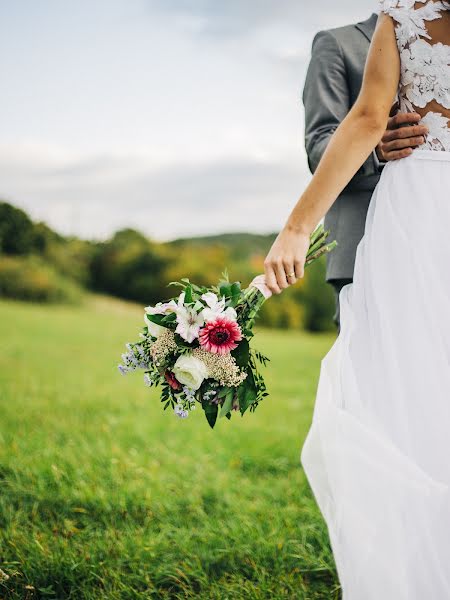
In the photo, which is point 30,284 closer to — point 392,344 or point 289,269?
point 289,269

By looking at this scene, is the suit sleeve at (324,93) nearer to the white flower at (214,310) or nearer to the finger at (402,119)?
the finger at (402,119)

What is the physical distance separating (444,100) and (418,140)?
13 centimetres

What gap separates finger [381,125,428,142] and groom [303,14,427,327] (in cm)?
43

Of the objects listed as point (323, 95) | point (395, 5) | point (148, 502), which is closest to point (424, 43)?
point (395, 5)

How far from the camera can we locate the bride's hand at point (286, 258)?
198 centimetres

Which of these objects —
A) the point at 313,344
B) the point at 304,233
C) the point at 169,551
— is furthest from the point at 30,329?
the point at 304,233

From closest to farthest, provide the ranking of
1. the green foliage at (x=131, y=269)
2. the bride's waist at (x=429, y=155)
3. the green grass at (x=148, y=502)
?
the bride's waist at (x=429, y=155)
the green grass at (x=148, y=502)
the green foliage at (x=131, y=269)

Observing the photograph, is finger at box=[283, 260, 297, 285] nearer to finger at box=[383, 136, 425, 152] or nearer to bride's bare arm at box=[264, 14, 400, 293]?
bride's bare arm at box=[264, 14, 400, 293]

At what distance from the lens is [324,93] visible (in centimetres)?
274

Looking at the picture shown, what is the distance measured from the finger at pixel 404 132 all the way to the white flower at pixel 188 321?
762mm

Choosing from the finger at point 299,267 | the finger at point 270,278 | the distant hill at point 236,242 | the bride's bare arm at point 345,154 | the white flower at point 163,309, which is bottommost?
the white flower at point 163,309

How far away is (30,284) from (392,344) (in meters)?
16.9

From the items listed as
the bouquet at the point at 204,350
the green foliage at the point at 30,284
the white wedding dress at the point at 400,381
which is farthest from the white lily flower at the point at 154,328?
the green foliage at the point at 30,284

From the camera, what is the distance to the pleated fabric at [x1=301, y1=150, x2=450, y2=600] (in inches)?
66.9
